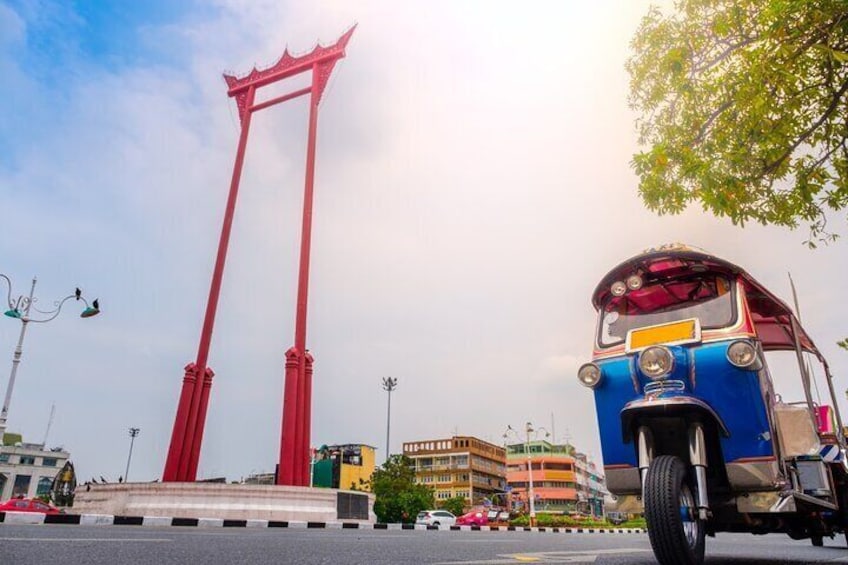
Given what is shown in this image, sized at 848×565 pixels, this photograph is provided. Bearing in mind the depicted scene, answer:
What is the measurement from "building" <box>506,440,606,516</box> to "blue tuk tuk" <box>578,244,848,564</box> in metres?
67.0

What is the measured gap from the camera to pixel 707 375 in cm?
391

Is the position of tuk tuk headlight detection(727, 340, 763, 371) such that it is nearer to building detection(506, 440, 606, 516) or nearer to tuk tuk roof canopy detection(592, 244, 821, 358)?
tuk tuk roof canopy detection(592, 244, 821, 358)

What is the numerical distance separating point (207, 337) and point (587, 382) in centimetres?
2149

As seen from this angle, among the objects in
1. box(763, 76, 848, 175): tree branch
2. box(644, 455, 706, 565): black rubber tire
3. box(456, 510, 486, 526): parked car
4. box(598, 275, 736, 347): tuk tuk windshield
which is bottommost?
box(456, 510, 486, 526): parked car

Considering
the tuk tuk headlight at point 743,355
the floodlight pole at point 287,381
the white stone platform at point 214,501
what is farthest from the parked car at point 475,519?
the tuk tuk headlight at point 743,355

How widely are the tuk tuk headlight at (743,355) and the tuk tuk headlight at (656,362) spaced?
39 cm

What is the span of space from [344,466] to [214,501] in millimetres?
50169

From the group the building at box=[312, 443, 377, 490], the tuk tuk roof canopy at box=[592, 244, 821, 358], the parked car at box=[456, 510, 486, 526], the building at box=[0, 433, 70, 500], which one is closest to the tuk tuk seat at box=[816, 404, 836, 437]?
the tuk tuk roof canopy at box=[592, 244, 821, 358]

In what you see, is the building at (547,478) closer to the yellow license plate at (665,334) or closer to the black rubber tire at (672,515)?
the yellow license plate at (665,334)

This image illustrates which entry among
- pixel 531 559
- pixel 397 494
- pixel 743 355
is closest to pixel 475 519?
pixel 397 494

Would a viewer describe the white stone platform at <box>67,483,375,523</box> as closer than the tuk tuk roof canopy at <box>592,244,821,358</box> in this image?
No

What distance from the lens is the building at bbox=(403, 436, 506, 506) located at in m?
76.2

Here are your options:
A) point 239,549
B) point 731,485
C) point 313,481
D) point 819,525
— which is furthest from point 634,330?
point 313,481

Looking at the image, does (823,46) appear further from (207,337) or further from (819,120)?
(207,337)
